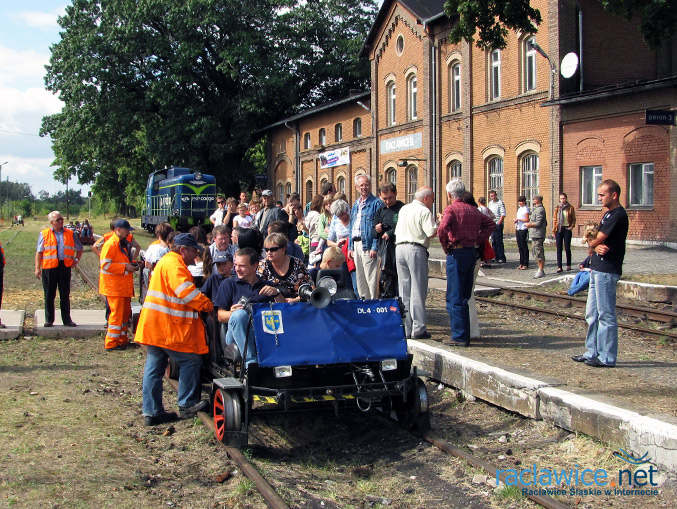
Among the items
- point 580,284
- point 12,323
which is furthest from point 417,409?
point 580,284

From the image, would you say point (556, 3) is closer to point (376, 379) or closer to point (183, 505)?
point (376, 379)

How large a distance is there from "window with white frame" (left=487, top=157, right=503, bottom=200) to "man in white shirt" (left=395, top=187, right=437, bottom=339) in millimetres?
20506

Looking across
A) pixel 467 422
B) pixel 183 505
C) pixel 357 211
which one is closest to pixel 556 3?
pixel 357 211

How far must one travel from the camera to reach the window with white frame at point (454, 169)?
31359 millimetres

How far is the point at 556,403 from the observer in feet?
19.9

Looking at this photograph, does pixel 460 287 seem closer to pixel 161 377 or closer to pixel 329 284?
pixel 329 284

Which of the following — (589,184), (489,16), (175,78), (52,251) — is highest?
(175,78)

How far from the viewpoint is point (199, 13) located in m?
45.4

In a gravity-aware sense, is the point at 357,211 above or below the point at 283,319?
above

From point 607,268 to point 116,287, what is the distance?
6641mm

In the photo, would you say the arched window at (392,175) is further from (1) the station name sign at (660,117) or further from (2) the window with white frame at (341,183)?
(1) the station name sign at (660,117)

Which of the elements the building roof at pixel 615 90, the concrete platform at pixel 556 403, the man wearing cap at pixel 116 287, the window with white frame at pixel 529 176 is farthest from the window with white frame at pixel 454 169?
the concrete platform at pixel 556 403

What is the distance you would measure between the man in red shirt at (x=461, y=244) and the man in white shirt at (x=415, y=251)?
0.32 m

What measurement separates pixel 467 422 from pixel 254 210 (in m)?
8.11
